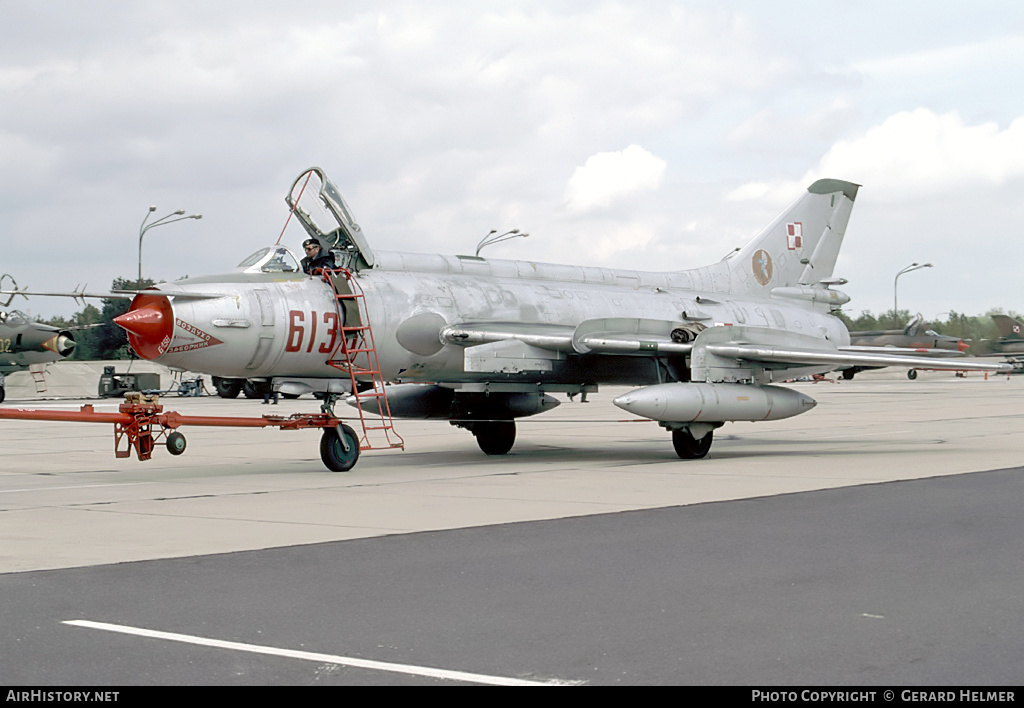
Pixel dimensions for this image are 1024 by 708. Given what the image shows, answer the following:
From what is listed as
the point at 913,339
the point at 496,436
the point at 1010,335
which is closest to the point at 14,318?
the point at 496,436

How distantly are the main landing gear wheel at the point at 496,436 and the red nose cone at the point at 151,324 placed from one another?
237 inches

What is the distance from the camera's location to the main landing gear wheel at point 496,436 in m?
17.3

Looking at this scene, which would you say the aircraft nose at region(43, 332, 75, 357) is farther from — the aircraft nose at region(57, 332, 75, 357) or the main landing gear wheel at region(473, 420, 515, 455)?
the main landing gear wheel at region(473, 420, 515, 455)

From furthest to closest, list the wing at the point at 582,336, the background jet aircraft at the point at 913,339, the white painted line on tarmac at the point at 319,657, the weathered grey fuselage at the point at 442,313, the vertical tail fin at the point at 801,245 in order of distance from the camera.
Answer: the background jet aircraft at the point at 913,339 < the vertical tail fin at the point at 801,245 < the wing at the point at 582,336 < the weathered grey fuselage at the point at 442,313 < the white painted line on tarmac at the point at 319,657

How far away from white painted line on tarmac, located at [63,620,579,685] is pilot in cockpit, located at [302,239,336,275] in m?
9.27

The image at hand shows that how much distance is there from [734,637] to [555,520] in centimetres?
420

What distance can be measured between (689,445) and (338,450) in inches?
206

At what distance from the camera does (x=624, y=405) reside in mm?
14477

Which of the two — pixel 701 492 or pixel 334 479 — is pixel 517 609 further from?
pixel 334 479

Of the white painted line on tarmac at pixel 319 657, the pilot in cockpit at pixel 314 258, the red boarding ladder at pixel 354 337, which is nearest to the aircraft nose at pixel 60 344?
the pilot in cockpit at pixel 314 258

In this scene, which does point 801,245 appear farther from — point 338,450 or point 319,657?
point 319,657

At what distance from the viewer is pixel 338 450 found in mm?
13914

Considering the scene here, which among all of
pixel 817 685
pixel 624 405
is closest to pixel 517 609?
pixel 817 685

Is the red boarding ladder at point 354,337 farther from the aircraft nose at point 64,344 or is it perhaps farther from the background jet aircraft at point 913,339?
the background jet aircraft at point 913,339
